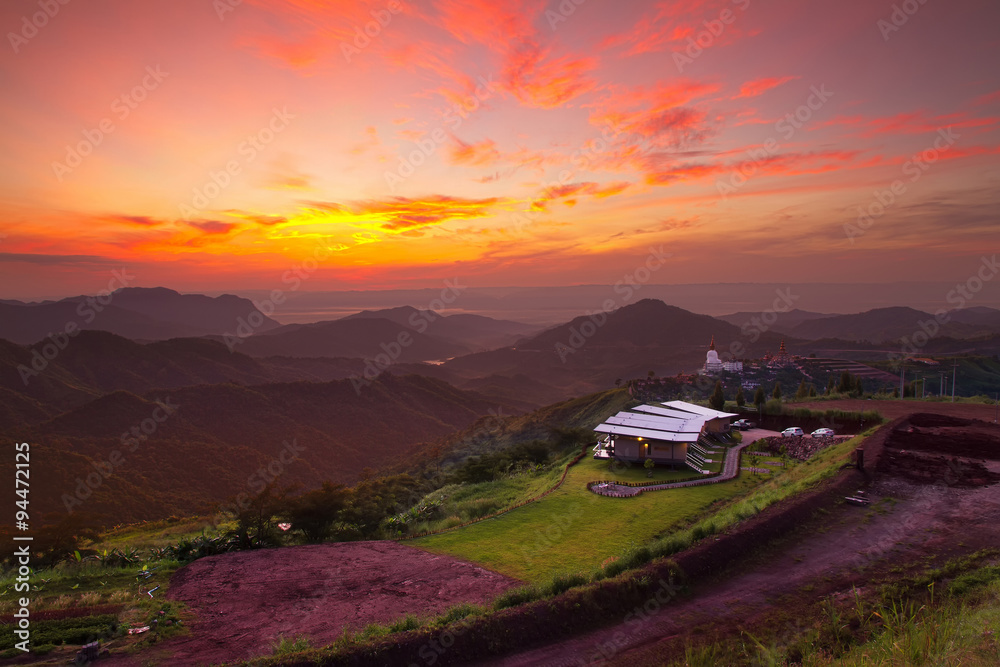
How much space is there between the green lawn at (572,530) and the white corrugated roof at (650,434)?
3.80m

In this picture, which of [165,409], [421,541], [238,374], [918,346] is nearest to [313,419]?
[165,409]

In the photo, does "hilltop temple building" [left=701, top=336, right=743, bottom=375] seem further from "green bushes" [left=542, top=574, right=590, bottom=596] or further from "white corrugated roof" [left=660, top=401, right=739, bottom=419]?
"green bushes" [left=542, top=574, right=590, bottom=596]

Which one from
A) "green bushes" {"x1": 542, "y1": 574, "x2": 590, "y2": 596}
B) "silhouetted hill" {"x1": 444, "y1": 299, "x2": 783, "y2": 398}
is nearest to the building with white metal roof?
"green bushes" {"x1": 542, "y1": 574, "x2": 590, "y2": 596}

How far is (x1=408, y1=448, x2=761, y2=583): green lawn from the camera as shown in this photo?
54.7ft

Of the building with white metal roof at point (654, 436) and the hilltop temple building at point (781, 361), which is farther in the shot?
the hilltop temple building at point (781, 361)

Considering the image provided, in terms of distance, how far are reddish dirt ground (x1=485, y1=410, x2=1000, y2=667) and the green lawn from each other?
3078 mm

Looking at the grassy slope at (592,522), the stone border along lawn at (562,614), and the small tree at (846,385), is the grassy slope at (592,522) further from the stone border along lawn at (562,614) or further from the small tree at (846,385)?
the small tree at (846,385)

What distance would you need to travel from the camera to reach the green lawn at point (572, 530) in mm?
16672

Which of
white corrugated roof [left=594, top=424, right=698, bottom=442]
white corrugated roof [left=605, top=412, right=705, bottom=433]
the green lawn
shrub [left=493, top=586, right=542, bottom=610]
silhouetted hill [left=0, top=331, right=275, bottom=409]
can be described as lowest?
silhouetted hill [left=0, top=331, right=275, bottom=409]

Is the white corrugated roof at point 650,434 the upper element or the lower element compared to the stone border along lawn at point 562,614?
lower

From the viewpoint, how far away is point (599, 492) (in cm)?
2422

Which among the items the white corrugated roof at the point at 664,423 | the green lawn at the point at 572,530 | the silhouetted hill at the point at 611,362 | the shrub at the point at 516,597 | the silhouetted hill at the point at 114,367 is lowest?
the silhouetted hill at the point at 611,362

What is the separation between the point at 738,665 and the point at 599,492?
47.8ft

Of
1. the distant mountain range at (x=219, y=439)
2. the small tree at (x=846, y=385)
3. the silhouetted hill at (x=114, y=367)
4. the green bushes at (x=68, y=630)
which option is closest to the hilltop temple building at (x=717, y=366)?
the small tree at (x=846, y=385)
